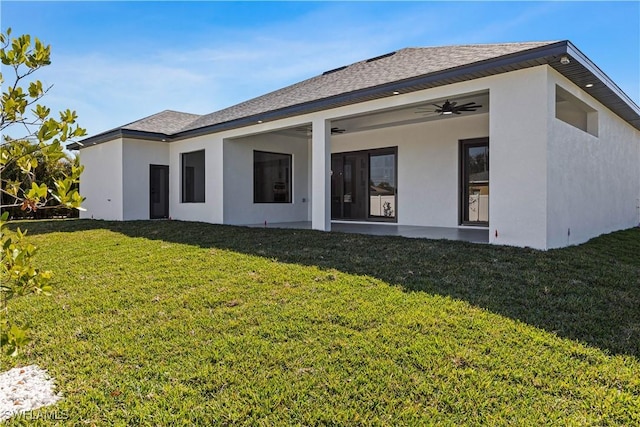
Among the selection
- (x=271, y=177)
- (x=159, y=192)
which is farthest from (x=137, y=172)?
(x=271, y=177)

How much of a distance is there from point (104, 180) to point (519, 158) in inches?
517

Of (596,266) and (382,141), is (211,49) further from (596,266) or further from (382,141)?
(596,266)

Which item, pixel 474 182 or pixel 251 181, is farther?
pixel 251 181

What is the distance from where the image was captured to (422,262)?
20.0 ft

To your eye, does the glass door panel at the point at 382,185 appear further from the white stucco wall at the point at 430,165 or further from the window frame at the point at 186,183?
the window frame at the point at 186,183

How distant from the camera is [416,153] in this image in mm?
11789

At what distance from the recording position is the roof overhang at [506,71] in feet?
21.0

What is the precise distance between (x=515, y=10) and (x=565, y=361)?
8.50 m

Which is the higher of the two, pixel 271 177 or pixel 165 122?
pixel 165 122

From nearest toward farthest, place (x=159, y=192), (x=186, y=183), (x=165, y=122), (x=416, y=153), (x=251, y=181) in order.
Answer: (x=416, y=153), (x=251, y=181), (x=186, y=183), (x=159, y=192), (x=165, y=122)

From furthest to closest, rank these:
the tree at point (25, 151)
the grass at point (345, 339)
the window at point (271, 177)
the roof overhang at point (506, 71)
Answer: the window at point (271, 177)
the roof overhang at point (506, 71)
the grass at point (345, 339)
the tree at point (25, 151)

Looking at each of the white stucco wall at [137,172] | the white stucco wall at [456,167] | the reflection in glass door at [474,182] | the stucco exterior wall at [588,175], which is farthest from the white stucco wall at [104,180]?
the stucco exterior wall at [588,175]

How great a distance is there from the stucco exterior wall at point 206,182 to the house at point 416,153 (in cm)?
6

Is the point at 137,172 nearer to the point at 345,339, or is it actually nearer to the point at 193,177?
the point at 193,177
